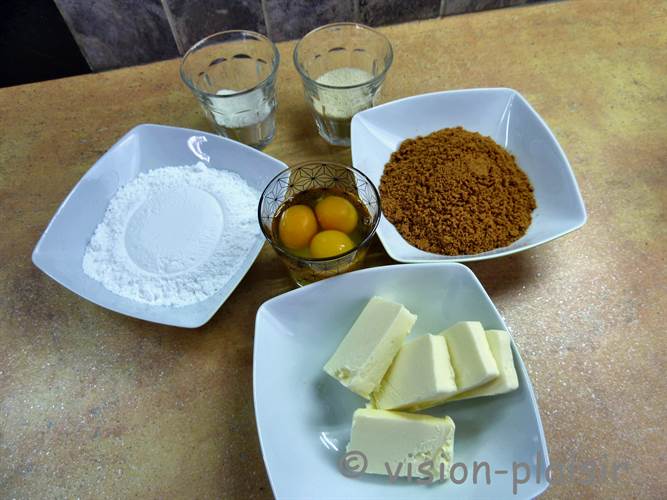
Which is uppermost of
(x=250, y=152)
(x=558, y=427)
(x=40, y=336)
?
(x=250, y=152)

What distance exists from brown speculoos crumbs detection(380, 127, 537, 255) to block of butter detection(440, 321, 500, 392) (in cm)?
23

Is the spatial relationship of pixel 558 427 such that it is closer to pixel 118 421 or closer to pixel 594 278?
pixel 594 278

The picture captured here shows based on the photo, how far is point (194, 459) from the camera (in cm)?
82

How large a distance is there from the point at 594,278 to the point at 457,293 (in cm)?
35

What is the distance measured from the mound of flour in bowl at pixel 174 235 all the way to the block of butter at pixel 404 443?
0.39 metres

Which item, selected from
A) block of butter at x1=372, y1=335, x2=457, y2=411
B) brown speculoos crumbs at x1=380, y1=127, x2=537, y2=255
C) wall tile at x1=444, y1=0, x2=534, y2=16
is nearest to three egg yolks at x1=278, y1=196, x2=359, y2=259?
brown speculoos crumbs at x1=380, y1=127, x2=537, y2=255

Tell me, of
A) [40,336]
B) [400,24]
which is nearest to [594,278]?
[400,24]

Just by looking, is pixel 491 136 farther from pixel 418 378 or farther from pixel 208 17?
pixel 208 17

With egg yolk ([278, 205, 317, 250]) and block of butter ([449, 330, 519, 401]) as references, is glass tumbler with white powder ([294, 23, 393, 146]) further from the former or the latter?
block of butter ([449, 330, 519, 401])

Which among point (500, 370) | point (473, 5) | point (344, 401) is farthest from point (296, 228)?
point (473, 5)

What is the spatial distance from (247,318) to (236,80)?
67cm

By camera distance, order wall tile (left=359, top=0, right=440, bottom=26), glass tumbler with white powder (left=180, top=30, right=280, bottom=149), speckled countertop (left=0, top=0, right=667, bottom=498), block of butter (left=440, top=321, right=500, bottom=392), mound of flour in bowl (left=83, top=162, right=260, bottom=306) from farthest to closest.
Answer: wall tile (left=359, top=0, right=440, bottom=26), glass tumbler with white powder (left=180, top=30, right=280, bottom=149), mound of flour in bowl (left=83, top=162, right=260, bottom=306), speckled countertop (left=0, top=0, right=667, bottom=498), block of butter (left=440, top=321, right=500, bottom=392)

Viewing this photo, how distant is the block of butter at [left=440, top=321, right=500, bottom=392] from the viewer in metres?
0.70

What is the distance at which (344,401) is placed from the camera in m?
0.83
